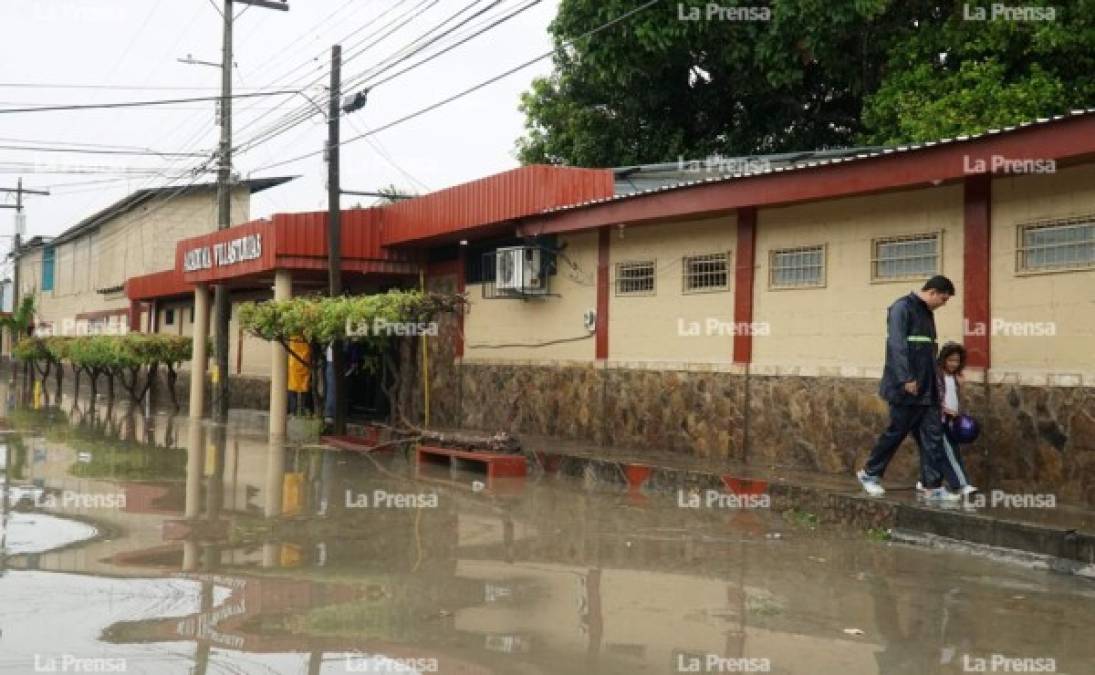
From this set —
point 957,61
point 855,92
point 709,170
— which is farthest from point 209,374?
point 957,61

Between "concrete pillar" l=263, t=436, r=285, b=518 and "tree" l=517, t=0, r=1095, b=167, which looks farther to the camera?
"tree" l=517, t=0, r=1095, b=167

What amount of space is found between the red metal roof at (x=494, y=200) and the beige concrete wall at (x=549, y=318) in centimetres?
77

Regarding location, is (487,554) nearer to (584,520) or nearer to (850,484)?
(584,520)

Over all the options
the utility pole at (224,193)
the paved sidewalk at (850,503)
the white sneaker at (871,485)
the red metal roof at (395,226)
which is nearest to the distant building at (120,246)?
the utility pole at (224,193)

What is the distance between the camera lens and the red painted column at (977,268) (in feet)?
33.4

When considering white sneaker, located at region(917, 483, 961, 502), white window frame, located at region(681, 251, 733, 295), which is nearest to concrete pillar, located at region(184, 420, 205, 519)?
white window frame, located at region(681, 251, 733, 295)

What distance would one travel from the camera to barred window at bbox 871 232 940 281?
10.8 metres

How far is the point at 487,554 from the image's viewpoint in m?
8.52

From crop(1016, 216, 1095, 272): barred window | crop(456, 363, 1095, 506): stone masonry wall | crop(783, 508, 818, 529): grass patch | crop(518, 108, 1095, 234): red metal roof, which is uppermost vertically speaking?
crop(518, 108, 1095, 234): red metal roof

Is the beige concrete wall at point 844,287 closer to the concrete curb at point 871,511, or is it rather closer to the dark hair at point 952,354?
the dark hair at point 952,354

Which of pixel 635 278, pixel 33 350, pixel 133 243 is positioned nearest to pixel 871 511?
pixel 635 278

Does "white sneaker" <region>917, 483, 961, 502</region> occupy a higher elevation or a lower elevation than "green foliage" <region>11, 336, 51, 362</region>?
lower

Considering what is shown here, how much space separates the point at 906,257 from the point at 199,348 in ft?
60.6

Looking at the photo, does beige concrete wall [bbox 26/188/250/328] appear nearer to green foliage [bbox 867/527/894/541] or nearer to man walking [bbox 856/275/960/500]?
man walking [bbox 856/275/960/500]
